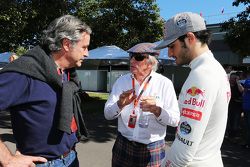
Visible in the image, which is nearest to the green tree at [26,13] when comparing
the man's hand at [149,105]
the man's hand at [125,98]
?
the man's hand at [125,98]

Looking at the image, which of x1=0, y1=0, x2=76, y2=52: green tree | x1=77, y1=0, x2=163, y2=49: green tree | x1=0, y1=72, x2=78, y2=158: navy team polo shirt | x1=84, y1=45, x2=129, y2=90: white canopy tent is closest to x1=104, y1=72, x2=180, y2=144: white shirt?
x1=0, y1=72, x2=78, y2=158: navy team polo shirt

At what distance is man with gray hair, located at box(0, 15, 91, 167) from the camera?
199 centimetres

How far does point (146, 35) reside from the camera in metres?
22.5

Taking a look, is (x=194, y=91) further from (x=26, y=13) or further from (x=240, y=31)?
(x=26, y=13)

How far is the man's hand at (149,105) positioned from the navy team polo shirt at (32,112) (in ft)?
2.72

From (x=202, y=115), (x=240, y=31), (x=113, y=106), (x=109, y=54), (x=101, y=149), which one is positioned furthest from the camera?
(x=109, y=54)

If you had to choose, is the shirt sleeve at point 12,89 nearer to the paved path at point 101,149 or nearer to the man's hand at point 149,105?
the man's hand at point 149,105

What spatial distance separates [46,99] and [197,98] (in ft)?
3.19

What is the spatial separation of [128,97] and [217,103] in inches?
49.2

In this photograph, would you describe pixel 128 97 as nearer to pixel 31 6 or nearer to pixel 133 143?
pixel 133 143

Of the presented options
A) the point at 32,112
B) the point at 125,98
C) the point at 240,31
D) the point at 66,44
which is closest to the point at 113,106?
the point at 125,98

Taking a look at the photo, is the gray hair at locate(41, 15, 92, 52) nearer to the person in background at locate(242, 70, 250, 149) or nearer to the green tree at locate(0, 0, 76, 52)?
the person in background at locate(242, 70, 250, 149)

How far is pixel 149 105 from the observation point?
2.83 meters

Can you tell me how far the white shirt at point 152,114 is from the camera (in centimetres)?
302
